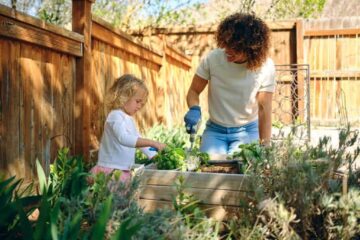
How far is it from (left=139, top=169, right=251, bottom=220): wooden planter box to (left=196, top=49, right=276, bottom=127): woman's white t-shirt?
150 centimetres

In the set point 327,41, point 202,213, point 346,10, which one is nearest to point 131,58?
point 202,213

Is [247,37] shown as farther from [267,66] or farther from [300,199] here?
[300,199]

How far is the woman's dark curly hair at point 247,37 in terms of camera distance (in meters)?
2.99

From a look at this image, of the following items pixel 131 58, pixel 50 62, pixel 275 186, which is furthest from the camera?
pixel 131 58

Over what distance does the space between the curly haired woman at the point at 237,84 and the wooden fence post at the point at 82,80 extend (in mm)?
1075

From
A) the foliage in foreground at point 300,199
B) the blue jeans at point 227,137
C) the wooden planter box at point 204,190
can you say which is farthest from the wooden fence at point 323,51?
the foliage in foreground at point 300,199

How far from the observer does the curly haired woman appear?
9.97ft

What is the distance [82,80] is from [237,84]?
1446mm

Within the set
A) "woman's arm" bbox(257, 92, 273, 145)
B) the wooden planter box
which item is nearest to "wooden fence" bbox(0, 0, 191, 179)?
the wooden planter box

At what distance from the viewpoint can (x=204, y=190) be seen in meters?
1.91

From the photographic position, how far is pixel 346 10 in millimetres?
23281

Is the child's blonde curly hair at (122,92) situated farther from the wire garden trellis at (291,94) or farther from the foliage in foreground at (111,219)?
the wire garden trellis at (291,94)

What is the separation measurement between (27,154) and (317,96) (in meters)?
7.83

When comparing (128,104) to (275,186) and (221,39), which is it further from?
(275,186)
